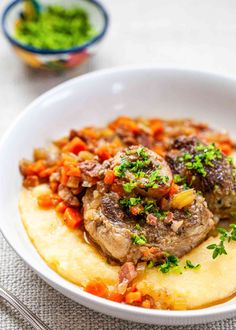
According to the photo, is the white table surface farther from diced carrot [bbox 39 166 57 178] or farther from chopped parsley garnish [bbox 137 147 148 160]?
chopped parsley garnish [bbox 137 147 148 160]

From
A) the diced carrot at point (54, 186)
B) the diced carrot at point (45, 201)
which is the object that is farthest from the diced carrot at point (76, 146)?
the diced carrot at point (45, 201)

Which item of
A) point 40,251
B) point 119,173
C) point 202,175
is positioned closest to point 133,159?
point 119,173

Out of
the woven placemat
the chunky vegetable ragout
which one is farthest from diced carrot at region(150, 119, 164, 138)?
the woven placemat

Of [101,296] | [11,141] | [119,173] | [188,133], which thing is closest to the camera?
[101,296]

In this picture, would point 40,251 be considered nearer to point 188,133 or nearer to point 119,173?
point 119,173

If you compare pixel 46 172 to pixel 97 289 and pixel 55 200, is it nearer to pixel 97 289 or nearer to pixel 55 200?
pixel 55 200

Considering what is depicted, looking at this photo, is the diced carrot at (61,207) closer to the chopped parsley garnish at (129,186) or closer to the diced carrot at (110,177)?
the diced carrot at (110,177)

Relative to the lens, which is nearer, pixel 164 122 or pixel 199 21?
pixel 164 122
